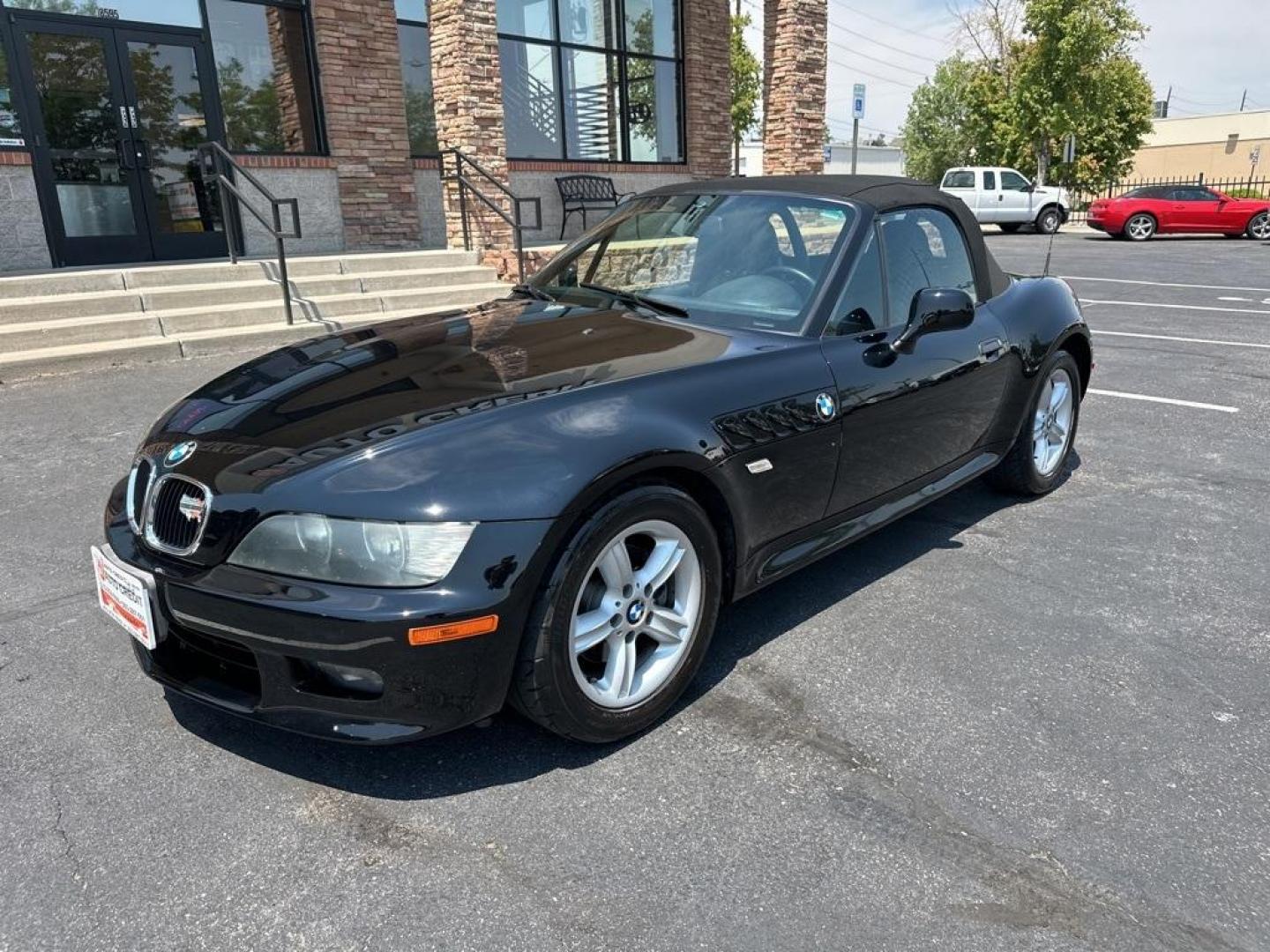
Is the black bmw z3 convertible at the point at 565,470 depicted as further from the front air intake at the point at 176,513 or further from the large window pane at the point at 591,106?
the large window pane at the point at 591,106

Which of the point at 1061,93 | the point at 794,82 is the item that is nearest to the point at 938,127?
the point at 1061,93

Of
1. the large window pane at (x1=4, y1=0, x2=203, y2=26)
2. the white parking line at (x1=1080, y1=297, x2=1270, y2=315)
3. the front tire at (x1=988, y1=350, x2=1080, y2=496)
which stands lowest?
the white parking line at (x1=1080, y1=297, x2=1270, y2=315)

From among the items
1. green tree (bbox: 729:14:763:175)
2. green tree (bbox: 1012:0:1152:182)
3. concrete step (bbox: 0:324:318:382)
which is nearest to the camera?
concrete step (bbox: 0:324:318:382)

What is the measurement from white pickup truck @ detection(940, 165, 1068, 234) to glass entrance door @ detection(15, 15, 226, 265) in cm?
2080

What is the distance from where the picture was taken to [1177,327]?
10.3m

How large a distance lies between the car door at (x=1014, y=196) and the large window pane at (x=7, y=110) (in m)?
23.5

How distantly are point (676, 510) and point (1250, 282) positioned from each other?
1578 cm

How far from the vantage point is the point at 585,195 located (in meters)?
14.3

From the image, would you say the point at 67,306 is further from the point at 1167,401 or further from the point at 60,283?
the point at 1167,401

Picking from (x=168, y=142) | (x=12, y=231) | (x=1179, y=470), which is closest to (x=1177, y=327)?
(x=1179, y=470)

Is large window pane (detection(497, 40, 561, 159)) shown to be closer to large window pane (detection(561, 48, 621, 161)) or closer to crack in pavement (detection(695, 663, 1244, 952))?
large window pane (detection(561, 48, 621, 161))

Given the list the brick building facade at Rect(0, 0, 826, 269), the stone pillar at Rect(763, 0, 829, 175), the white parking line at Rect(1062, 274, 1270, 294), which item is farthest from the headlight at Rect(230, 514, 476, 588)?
the white parking line at Rect(1062, 274, 1270, 294)

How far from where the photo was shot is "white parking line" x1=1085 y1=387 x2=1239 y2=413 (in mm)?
6656

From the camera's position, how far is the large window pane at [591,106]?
14.4 m
